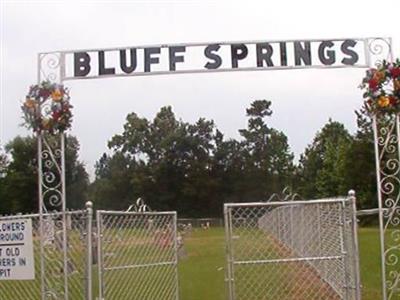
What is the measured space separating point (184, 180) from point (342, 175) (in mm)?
14267

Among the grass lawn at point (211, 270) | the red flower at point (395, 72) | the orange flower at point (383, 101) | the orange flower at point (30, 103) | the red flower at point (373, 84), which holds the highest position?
the red flower at point (395, 72)

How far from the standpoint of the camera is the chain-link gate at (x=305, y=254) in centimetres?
821

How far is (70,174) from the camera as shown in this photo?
4797 cm

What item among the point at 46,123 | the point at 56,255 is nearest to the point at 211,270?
the point at 56,255

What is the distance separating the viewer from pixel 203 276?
55.9 feet

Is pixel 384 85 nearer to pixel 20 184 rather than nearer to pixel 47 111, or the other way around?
pixel 47 111

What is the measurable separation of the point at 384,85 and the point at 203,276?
9238mm

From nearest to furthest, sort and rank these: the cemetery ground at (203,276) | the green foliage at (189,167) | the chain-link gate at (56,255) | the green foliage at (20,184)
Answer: the chain-link gate at (56,255) < the cemetery ground at (203,276) < the green foliage at (20,184) < the green foliage at (189,167)

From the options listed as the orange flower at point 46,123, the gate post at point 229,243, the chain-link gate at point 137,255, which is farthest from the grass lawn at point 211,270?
the orange flower at point 46,123

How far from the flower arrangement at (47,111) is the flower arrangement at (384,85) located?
12.0 feet

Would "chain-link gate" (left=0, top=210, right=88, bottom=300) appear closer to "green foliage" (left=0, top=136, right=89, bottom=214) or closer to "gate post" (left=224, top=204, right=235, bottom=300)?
"gate post" (left=224, top=204, right=235, bottom=300)

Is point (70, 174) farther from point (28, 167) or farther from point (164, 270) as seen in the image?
point (164, 270)

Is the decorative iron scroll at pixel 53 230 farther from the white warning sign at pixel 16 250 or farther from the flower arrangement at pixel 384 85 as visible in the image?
the flower arrangement at pixel 384 85

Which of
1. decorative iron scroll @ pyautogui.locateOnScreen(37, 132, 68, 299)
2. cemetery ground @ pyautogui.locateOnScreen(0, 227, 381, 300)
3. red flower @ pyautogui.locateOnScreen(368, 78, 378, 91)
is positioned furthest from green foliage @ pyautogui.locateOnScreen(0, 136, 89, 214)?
red flower @ pyautogui.locateOnScreen(368, 78, 378, 91)
